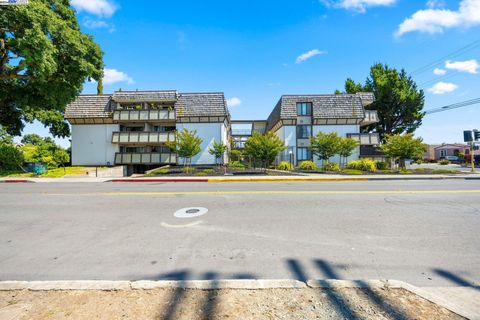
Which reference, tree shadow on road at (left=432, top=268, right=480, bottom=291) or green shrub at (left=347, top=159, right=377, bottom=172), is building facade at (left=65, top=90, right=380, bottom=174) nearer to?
green shrub at (left=347, top=159, right=377, bottom=172)

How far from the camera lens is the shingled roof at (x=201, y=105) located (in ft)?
84.4

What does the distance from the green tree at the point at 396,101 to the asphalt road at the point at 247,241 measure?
1275 inches

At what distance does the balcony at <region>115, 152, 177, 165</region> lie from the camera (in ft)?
83.8

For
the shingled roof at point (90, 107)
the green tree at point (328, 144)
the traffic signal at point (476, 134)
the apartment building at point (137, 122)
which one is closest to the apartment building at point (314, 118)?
the green tree at point (328, 144)

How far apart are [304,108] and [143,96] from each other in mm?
20716

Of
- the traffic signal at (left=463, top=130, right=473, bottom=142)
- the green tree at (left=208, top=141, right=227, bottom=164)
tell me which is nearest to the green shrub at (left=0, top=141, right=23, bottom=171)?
the green tree at (left=208, top=141, right=227, bottom=164)

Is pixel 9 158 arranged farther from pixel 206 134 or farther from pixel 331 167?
pixel 331 167

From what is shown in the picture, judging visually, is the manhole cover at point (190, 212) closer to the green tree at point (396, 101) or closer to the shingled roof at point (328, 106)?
the shingled roof at point (328, 106)

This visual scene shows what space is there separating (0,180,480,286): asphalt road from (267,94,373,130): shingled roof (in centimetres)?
2160

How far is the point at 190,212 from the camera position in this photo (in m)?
6.44

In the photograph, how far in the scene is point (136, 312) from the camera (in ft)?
7.31

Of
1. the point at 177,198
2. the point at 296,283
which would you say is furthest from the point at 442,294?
the point at 177,198

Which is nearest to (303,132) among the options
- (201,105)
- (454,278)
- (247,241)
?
(201,105)

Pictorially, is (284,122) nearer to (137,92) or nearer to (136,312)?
(137,92)
